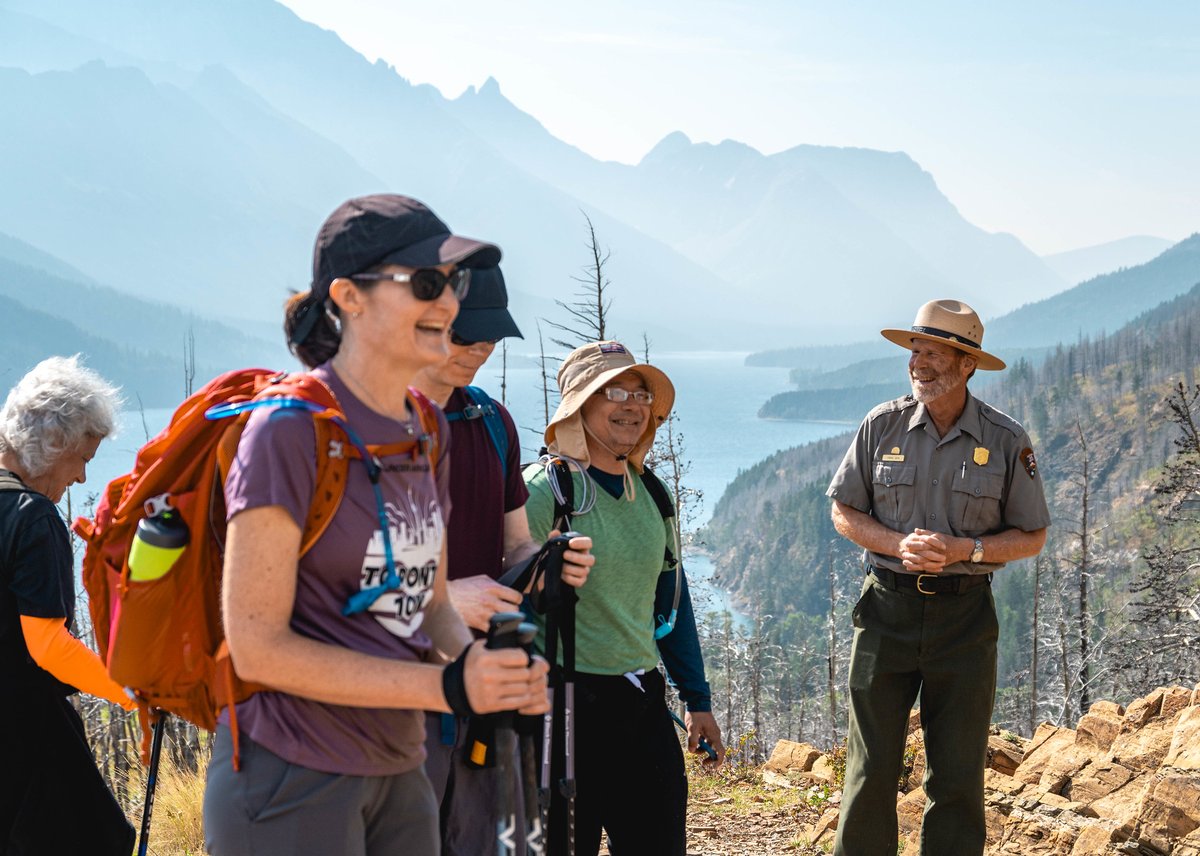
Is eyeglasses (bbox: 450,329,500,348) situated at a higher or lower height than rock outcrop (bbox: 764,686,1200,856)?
higher

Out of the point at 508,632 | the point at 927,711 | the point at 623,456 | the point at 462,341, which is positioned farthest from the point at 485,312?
the point at 927,711

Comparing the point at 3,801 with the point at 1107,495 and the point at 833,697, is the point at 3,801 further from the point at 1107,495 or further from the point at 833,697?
the point at 1107,495

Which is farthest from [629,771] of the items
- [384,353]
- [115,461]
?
[115,461]

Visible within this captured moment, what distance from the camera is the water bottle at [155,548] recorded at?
177 centimetres

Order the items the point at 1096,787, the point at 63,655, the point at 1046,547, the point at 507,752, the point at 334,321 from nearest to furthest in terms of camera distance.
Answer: the point at 334,321
the point at 507,752
the point at 63,655
the point at 1096,787
the point at 1046,547

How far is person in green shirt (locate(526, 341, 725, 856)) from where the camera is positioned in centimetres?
336

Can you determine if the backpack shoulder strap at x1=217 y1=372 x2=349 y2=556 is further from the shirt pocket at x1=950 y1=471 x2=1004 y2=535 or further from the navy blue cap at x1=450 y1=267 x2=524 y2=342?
the shirt pocket at x1=950 y1=471 x2=1004 y2=535

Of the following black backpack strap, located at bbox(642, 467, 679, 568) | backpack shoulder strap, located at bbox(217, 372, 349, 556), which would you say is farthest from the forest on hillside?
backpack shoulder strap, located at bbox(217, 372, 349, 556)

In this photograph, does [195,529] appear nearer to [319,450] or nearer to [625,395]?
[319,450]

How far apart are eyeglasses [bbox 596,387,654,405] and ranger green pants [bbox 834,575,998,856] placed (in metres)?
1.52

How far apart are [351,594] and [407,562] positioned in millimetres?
113

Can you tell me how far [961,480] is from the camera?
440 centimetres

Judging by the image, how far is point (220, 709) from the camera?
→ 185 centimetres

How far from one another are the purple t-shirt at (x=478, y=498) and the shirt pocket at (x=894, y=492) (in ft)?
6.78
